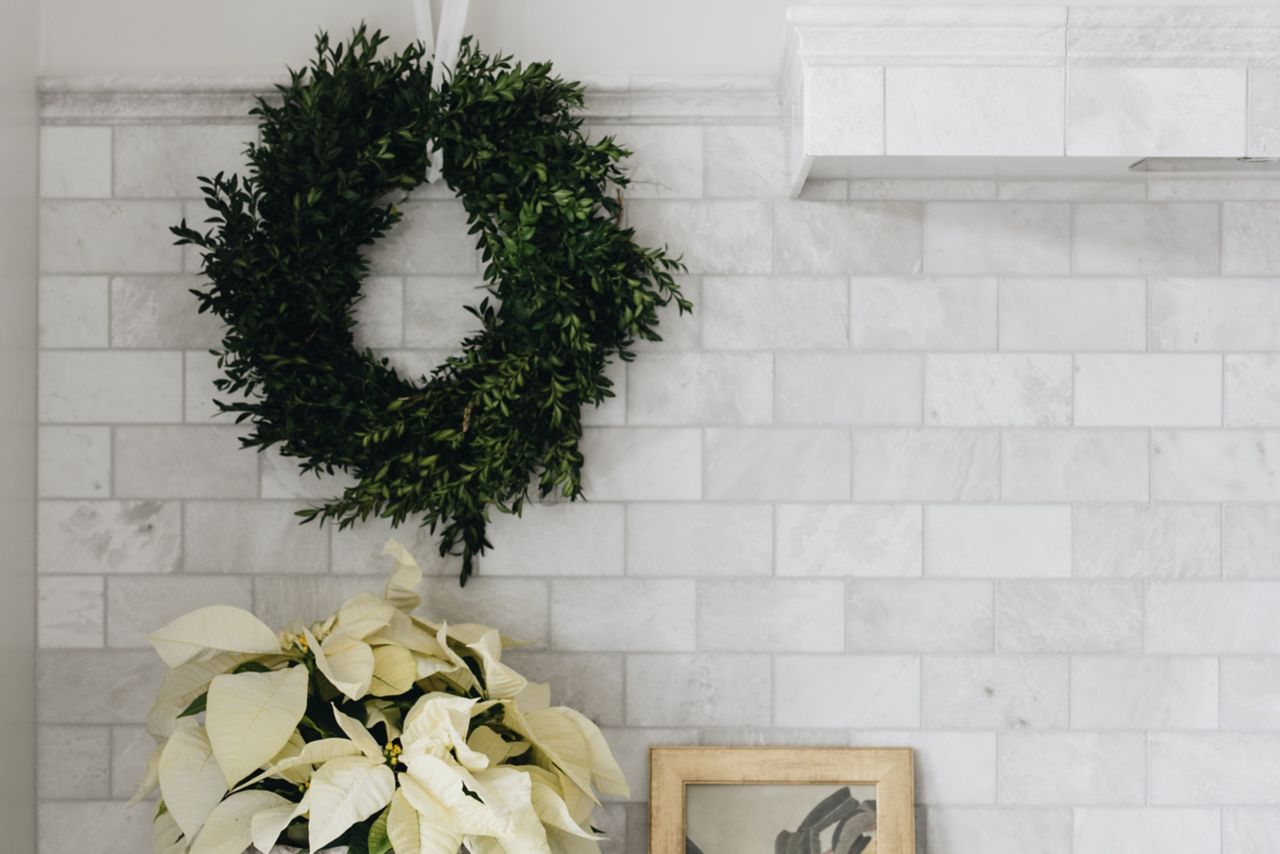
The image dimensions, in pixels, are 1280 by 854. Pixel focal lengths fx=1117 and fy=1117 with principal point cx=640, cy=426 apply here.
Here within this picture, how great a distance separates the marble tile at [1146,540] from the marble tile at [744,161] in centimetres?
60

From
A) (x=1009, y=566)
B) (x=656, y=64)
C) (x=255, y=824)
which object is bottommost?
(x=255, y=824)

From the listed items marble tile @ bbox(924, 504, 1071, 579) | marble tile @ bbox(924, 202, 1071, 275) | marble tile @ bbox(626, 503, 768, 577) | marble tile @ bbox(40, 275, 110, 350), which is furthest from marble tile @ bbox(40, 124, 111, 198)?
marble tile @ bbox(924, 504, 1071, 579)

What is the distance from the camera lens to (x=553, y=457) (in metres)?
1.42

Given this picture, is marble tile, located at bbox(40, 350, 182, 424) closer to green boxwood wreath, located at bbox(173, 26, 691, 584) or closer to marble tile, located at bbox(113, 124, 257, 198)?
green boxwood wreath, located at bbox(173, 26, 691, 584)

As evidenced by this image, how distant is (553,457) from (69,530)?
663mm

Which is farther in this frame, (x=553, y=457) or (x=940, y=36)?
(x=553, y=457)

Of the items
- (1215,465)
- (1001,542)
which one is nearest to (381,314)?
(1001,542)

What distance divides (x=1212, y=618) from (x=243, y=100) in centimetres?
146

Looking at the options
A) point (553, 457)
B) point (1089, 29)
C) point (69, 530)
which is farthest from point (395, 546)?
point (1089, 29)

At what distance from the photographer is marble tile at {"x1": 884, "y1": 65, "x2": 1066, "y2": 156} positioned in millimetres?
1222

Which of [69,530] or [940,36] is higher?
[940,36]

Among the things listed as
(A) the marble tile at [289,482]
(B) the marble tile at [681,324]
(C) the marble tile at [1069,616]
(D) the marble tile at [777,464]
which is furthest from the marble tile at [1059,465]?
(A) the marble tile at [289,482]

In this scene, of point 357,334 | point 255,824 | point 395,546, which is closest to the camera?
point 255,824

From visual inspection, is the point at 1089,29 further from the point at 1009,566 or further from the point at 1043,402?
the point at 1009,566
